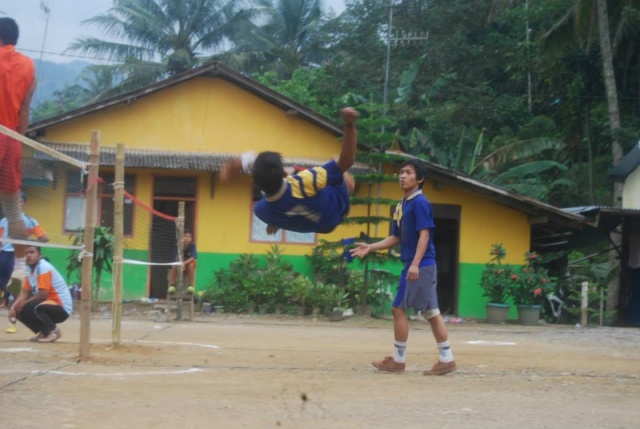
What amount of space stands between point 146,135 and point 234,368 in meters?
12.5

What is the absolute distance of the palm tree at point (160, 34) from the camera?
35.7 m

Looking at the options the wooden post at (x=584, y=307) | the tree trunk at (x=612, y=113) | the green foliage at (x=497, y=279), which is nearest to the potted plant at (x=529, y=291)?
the green foliage at (x=497, y=279)

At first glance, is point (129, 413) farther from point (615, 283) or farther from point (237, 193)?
point (615, 283)

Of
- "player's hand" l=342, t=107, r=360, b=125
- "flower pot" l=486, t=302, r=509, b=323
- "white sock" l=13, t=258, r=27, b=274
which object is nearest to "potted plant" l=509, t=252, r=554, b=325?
"flower pot" l=486, t=302, r=509, b=323

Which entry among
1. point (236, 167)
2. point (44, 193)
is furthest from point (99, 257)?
point (236, 167)

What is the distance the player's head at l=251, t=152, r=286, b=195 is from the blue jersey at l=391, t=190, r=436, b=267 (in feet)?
6.10

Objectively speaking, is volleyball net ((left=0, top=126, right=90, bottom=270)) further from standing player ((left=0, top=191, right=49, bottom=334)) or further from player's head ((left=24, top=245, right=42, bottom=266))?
player's head ((left=24, top=245, right=42, bottom=266))

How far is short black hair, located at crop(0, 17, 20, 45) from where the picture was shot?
620 centimetres

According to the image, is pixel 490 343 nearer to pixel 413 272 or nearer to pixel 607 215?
pixel 413 272

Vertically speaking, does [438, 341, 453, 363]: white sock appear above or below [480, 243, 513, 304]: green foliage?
below

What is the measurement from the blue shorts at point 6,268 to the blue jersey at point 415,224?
17.3ft

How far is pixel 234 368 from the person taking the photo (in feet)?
25.5

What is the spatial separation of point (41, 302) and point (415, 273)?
457cm

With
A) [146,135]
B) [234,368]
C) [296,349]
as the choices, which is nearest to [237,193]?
[146,135]
